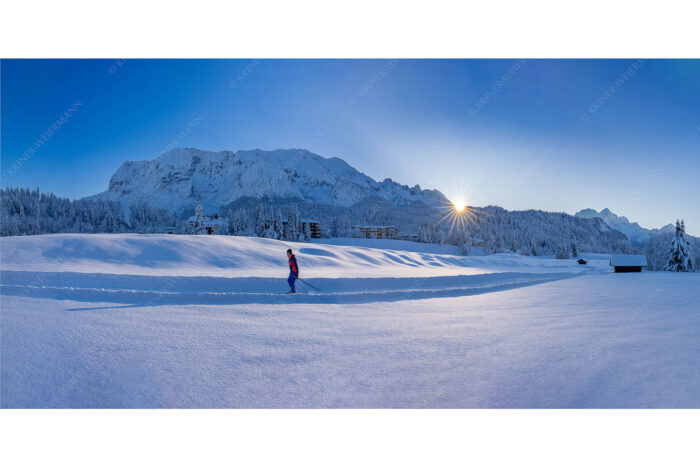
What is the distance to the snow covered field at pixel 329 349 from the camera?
Result: 4352 millimetres

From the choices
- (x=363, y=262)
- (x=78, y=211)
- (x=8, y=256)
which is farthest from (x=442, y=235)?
(x=78, y=211)

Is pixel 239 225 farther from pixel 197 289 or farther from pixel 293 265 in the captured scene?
pixel 293 265

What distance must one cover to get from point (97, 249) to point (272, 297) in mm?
13952

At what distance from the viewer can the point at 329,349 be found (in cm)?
604

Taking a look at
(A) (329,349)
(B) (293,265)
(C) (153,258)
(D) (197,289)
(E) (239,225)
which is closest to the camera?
(A) (329,349)

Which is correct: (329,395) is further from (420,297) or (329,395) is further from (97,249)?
(97,249)

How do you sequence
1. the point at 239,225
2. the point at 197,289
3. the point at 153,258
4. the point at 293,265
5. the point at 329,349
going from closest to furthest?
the point at 329,349 < the point at 293,265 < the point at 197,289 < the point at 153,258 < the point at 239,225

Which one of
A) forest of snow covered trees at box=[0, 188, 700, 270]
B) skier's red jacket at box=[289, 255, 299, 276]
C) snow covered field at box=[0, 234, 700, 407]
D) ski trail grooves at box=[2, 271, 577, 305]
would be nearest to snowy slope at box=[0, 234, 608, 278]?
ski trail grooves at box=[2, 271, 577, 305]

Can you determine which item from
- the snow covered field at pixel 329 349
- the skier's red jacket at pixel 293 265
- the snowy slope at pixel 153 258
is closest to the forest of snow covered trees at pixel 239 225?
the snowy slope at pixel 153 258

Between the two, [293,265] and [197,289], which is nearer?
[293,265]

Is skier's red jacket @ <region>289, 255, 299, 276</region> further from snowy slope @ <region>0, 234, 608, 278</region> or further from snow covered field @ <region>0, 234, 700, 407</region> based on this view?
snowy slope @ <region>0, 234, 608, 278</region>

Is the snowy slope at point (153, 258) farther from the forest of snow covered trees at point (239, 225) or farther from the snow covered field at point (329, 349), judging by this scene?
the forest of snow covered trees at point (239, 225)

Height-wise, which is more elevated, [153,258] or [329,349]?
[153,258]

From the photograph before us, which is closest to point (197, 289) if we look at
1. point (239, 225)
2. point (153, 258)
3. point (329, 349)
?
point (153, 258)
